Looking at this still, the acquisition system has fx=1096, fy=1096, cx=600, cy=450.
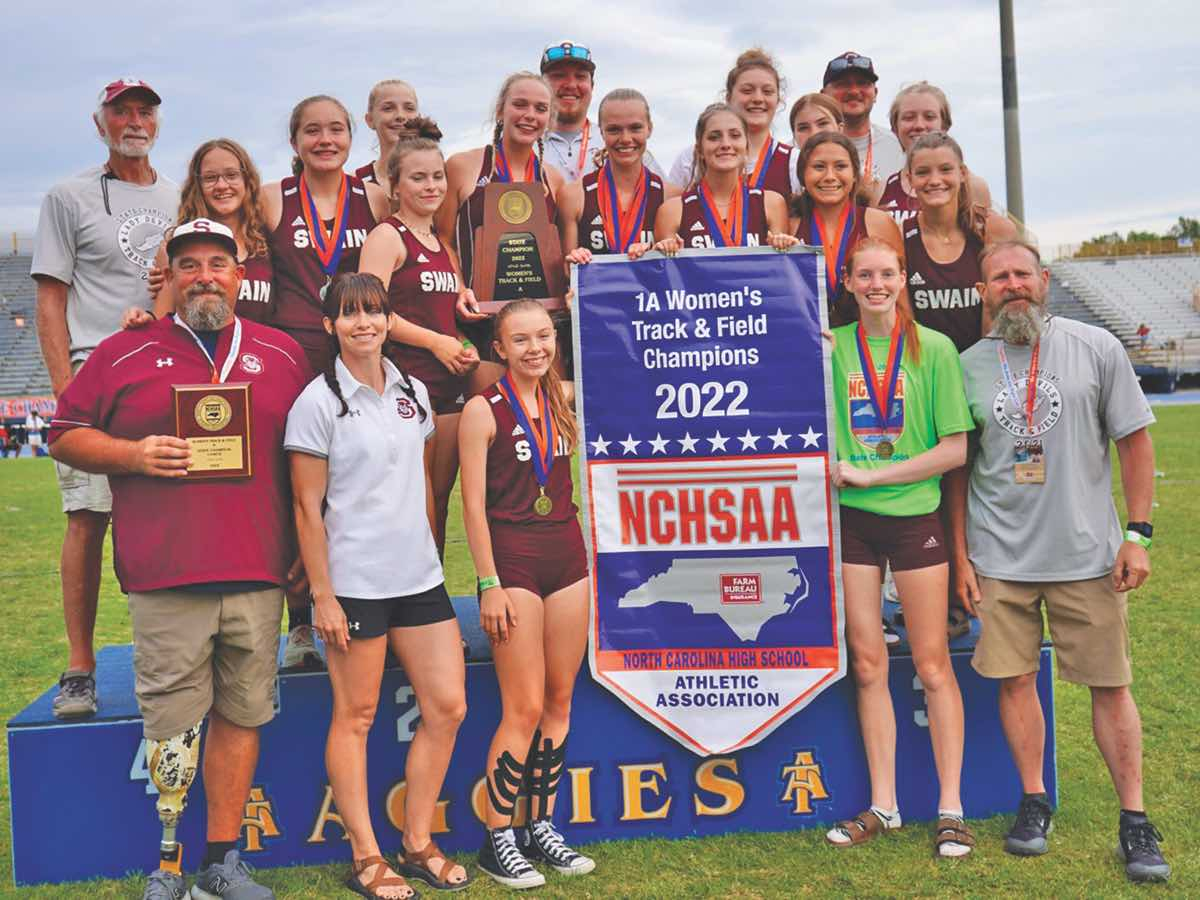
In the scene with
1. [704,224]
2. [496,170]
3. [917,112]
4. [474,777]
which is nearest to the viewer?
[474,777]

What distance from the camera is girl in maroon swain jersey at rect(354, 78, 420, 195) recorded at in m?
4.83

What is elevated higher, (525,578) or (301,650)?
(525,578)

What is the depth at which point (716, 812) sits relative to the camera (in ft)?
13.0

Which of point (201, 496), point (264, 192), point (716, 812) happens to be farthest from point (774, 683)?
point (264, 192)

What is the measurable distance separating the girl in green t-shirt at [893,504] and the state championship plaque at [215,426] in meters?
1.99

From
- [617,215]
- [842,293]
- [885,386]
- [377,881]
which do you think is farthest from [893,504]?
[377,881]

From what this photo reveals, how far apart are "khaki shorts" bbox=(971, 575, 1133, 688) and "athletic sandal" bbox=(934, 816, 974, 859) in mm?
520

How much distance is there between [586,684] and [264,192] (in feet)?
7.26

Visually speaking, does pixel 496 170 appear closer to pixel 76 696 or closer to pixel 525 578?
pixel 525 578

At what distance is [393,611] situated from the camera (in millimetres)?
3498

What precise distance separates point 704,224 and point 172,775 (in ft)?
8.82

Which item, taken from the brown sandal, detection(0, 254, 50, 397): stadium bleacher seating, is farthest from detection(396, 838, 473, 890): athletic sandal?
detection(0, 254, 50, 397): stadium bleacher seating

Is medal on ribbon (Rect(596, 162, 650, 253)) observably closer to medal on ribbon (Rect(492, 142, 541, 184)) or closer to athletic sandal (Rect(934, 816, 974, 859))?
medal on ribbon (Rect(492, 142, 541, 184))

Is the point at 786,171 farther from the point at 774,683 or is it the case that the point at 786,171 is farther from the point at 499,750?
the point at 499,750
